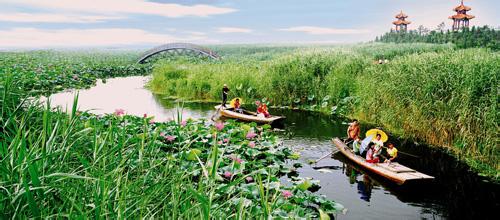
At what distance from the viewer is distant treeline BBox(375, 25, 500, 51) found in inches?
1184

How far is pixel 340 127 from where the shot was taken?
479 inches

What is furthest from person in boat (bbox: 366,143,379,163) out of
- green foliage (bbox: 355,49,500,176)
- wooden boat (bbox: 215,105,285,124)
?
wooden boat (bbox: 215,105,285,124)

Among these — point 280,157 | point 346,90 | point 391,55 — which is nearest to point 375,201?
point 280,157

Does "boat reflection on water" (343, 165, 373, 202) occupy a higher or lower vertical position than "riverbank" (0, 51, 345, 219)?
lower

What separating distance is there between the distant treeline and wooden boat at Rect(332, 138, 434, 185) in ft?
66.1

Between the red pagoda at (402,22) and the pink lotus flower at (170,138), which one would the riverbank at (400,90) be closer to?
the pink lotus flower at (170,138)

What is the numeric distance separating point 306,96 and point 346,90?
5.22 feet

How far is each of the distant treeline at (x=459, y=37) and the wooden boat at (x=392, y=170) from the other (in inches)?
793

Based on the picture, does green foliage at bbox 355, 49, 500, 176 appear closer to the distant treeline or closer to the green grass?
the green grass

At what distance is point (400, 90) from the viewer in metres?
10.6

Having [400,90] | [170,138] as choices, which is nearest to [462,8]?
[400,90]

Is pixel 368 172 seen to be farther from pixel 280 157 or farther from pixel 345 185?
pixel 280 157

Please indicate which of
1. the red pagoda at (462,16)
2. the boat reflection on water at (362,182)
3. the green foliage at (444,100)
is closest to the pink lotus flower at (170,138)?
the boat reflection on water at (362,182)

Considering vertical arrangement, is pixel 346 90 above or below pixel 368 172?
above
